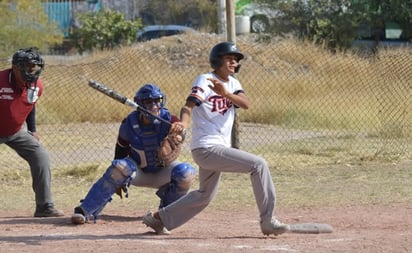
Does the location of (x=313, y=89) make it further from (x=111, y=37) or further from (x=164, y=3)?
(x=164, y=3)

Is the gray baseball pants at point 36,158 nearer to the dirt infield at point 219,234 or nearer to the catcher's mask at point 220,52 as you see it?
the dirt infield at point 219,234

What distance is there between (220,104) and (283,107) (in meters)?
9.51

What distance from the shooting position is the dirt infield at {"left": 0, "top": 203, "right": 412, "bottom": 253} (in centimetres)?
711

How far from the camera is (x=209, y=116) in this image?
287 inches

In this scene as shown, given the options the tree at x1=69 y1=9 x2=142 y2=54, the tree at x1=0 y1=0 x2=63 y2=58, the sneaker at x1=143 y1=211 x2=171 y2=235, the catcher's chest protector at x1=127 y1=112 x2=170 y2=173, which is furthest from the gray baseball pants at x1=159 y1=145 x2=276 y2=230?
the tree at x1=69 y1=9 x2=142 y2=54

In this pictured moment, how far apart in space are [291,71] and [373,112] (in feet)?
7.60

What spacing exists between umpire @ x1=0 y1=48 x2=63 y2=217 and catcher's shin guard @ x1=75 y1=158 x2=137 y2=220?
75 centimetres

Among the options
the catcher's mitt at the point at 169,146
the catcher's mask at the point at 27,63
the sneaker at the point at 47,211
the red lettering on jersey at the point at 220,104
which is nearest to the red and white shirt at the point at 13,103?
the catcher's mask at the point at 27,63

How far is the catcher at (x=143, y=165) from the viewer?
8.16 meters

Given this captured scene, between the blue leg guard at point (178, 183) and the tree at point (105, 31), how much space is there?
81.4 ft

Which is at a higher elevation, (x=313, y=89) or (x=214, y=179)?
(x=214, y=179)

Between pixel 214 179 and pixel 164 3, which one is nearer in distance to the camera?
pixel 214 179

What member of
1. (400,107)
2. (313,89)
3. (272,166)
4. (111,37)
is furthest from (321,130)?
(111,37)

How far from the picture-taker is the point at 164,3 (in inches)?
1655
